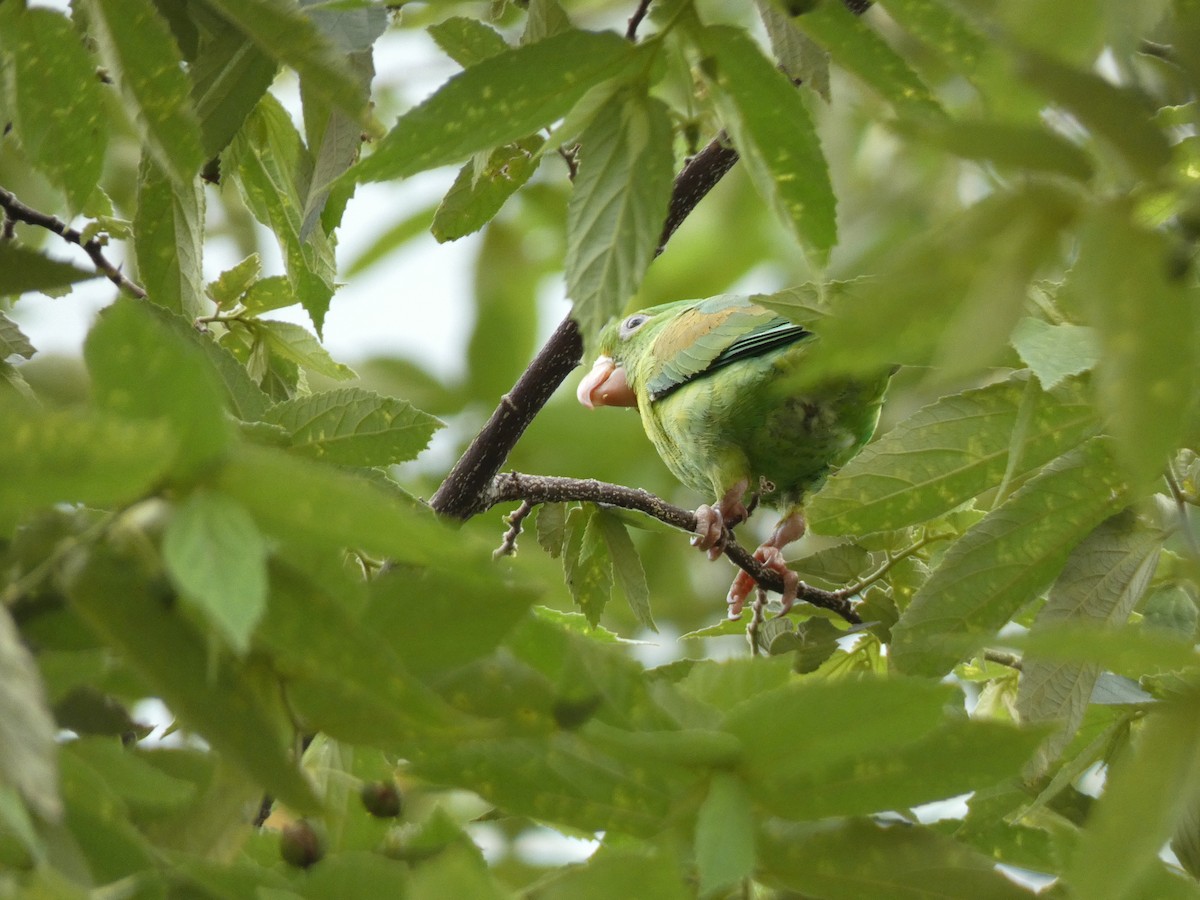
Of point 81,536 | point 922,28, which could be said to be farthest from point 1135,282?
point 81,536

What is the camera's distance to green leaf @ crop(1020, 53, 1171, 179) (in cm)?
72

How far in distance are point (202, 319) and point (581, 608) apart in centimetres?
79

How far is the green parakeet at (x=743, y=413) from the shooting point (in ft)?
10.6

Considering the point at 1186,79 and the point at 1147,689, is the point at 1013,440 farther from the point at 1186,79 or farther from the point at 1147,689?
the point at 1186,79

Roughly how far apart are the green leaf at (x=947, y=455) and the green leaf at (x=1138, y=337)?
73 centimetres

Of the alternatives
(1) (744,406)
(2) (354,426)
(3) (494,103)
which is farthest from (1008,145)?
(1) (744,406)

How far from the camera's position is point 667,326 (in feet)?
12.4

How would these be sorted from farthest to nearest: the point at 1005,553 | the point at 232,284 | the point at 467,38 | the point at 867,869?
the point at 232,284, the point at 467,38, the point at 1005,553, the point at 867,869

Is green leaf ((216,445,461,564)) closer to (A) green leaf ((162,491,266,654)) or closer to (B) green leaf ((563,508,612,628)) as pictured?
(A) green leaf ((162,491,266,654))

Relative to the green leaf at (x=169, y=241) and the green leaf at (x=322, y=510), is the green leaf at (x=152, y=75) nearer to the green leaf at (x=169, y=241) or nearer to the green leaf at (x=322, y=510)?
the green leaf at (x=169, y=241)

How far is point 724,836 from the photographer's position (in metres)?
0.90

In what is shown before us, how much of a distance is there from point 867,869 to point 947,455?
0.65 metres

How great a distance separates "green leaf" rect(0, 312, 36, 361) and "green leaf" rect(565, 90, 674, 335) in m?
0.87

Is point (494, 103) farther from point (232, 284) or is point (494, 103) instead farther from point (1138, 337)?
point (232, 284)
